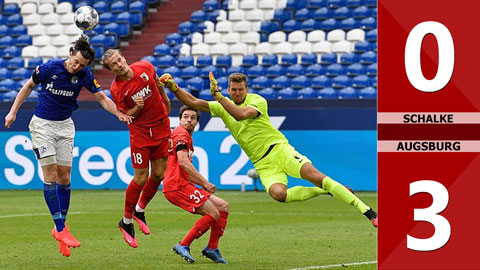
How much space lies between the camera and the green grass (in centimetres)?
900

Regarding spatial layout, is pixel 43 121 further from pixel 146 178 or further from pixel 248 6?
pixel 248 6

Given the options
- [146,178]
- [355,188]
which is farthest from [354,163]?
[146,178]

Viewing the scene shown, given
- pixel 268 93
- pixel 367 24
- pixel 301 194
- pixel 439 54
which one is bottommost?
pixel 268 93

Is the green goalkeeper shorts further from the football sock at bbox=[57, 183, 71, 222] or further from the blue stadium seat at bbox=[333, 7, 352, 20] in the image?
the blue stadium seat at bbox=[333, 7, 352, 20]

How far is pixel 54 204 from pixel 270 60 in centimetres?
1392

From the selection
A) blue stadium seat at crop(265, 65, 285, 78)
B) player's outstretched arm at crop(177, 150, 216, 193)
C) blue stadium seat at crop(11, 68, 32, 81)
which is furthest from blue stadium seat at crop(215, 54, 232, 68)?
player's outstretched arm at crop(177, 150, 216, 193)

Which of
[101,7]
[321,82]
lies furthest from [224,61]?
[101,7]

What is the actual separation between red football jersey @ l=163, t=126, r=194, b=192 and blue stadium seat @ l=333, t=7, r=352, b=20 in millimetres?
14671

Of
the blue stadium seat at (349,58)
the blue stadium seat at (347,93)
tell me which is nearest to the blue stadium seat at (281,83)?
the blue stadium seat at (349,58)

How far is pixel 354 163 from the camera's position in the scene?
1839cm

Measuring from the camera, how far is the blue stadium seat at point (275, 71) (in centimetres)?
2245

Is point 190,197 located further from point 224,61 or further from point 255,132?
point 224,61

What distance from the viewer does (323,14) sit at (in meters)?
23.5

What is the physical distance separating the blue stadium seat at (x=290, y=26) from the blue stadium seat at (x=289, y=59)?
120 centimetres
